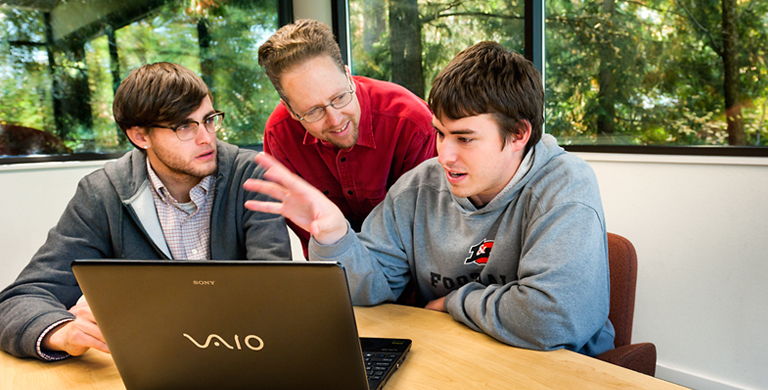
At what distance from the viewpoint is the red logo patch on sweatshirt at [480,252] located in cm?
126

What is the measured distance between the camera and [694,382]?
2.22 meters

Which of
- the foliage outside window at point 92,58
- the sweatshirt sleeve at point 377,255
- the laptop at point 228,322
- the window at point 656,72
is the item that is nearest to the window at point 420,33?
the window at point 656,72

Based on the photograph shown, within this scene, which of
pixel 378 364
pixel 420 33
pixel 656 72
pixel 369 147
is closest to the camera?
pixel 378 364

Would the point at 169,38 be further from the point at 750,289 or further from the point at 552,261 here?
the point at 750,289

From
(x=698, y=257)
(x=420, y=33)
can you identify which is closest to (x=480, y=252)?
(x=698, y=257)

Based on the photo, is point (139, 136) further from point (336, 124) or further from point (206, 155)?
point (336, 124)

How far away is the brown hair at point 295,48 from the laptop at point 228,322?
0.91 m

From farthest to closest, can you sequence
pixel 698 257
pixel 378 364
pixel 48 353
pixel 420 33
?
pixel 420 33 < pixel 698 257 < pixel 48 353 < pixel 378 364

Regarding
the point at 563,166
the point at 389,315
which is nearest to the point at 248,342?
the point at 389,315

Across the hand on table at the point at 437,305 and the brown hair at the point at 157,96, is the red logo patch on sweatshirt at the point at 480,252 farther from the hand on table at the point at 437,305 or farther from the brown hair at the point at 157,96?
the brown hair at the point at 157,96

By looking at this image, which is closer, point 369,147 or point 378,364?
point 378,364

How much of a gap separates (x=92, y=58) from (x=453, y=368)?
284 cm

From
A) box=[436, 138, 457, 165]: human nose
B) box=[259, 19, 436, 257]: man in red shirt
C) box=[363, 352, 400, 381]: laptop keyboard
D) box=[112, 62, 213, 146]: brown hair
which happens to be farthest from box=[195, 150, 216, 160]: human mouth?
box=[363, 352, 400, 381]: laptop keyboard

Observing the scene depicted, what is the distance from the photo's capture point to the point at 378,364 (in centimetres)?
91
